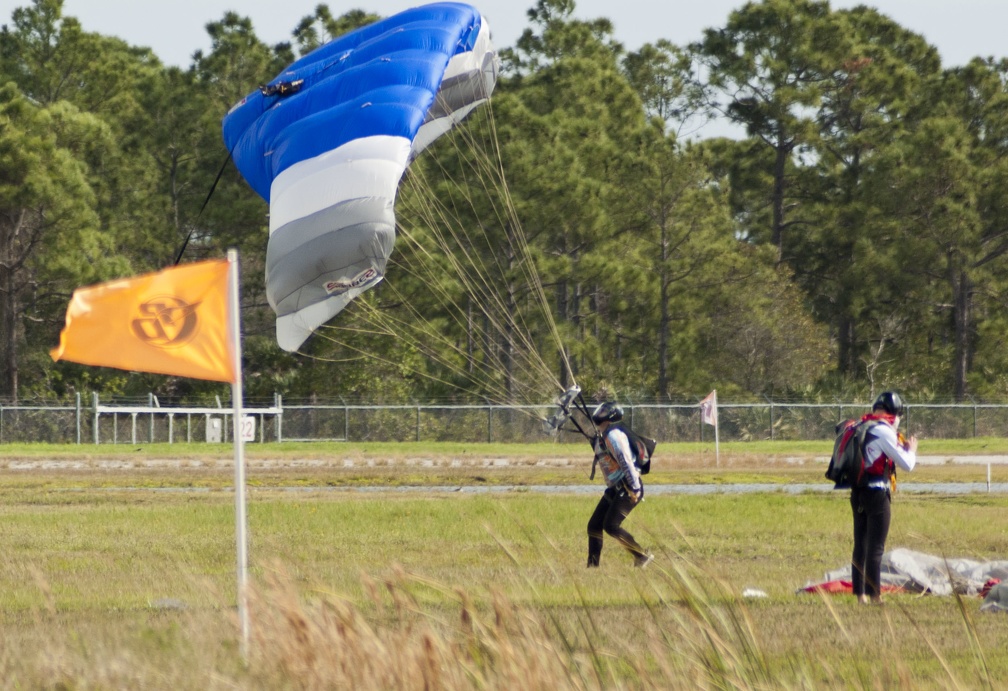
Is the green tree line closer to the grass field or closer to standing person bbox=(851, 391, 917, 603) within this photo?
the grass field

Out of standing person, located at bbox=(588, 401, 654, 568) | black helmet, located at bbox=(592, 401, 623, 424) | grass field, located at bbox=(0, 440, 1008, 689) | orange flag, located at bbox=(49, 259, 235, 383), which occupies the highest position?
orange flag, located at bbox=(49, 259, 235, 383)

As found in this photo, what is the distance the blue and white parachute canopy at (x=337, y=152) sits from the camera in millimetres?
12562

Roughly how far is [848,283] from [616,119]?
1046 centimetres

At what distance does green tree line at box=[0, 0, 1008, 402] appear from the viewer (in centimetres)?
4156

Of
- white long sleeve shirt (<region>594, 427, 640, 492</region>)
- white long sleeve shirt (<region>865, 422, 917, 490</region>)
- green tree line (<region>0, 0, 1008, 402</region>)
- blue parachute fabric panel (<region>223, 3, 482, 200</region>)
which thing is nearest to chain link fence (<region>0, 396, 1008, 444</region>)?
green tree line (<region>0, 0, 1008, 402</region>)

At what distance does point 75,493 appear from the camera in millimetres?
21719

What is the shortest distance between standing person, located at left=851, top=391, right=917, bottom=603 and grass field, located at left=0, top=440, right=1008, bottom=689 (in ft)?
1.06

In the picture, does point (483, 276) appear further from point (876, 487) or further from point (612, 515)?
point (876, 487)

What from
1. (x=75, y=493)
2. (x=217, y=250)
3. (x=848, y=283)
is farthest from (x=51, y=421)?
(x=848, y=283)

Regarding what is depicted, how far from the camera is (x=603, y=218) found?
42312 mm

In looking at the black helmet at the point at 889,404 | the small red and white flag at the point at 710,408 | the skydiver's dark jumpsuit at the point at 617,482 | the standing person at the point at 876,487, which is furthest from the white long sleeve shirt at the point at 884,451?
the small red and white flag at the point at 710,408

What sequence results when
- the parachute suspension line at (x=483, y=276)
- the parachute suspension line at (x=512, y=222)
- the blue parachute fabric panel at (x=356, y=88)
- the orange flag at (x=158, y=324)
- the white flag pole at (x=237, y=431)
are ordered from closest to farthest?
the white flag pole at (x=237, y=431) < the orange flag at (x=158, y=324) < the blue parachute fabric panel at (x=356, y=88) < the parachute suspension line at (x=483, y=276) < the parachute suspension line at (x=512, y=222)

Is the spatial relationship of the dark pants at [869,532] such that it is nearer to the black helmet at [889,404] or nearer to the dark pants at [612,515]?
the black helmet at [889,404]

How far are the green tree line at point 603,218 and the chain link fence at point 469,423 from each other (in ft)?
5.27
